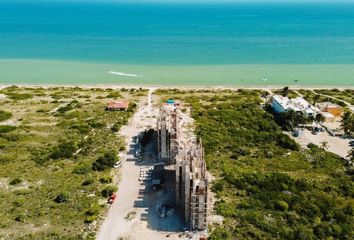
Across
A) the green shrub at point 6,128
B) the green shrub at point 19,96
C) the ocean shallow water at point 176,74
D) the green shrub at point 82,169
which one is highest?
the ocean shallow water at point 176,74

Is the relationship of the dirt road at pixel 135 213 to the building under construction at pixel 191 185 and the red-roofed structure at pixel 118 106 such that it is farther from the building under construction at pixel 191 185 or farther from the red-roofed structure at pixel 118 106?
the red-roofed structure at pixel 118 106

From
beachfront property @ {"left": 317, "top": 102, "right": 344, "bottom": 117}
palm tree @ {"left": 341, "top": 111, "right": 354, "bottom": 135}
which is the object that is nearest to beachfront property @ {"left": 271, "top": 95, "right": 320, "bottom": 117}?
beachfront property @ {"left": 317, "top": 102, "right": 344, "bottom": 117}

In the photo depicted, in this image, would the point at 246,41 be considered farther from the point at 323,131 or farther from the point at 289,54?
the point at 323,131

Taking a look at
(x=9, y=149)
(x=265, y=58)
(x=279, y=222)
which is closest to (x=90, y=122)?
(x=9, y=149)

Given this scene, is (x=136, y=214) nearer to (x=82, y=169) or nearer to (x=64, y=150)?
(x=82, y=169)

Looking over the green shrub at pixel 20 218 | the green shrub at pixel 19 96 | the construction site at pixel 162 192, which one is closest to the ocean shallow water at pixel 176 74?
the green shrub at pixel 19 96

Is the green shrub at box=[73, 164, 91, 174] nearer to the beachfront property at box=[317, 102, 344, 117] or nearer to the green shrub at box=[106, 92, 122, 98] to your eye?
the green shrub at box=[106, 92, 122, 98]

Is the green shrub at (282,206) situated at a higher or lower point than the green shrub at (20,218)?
higher
